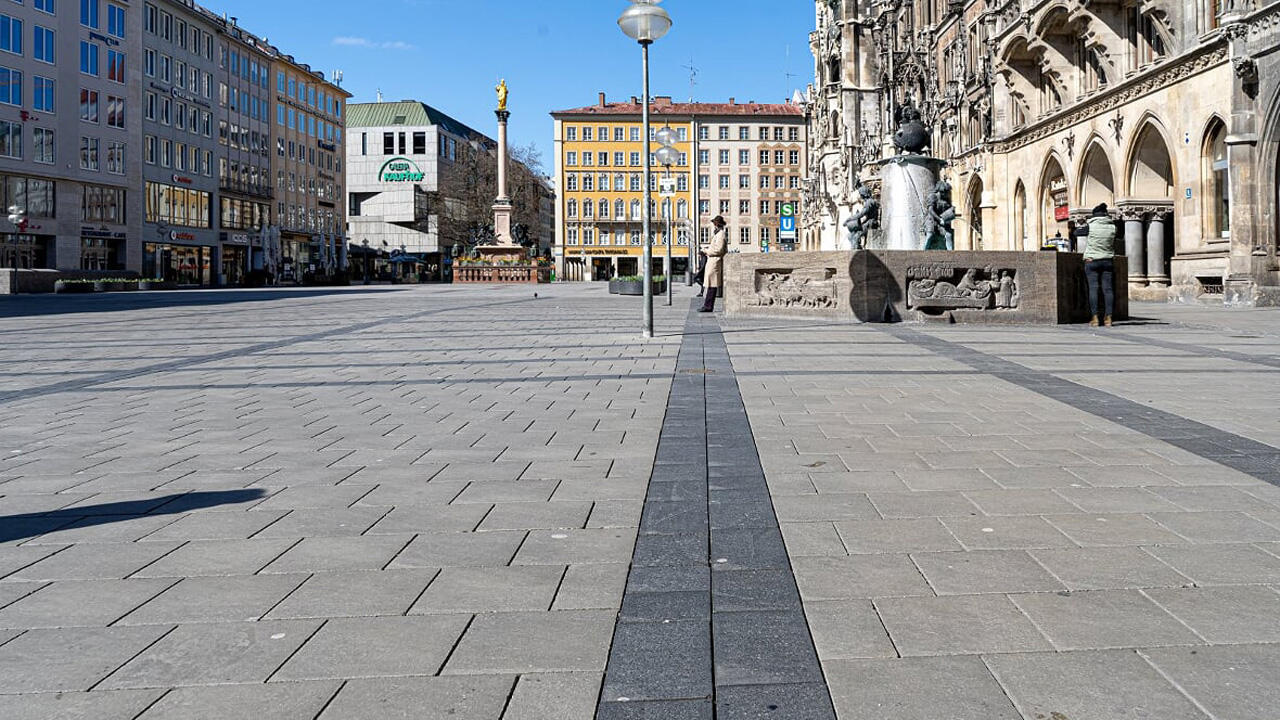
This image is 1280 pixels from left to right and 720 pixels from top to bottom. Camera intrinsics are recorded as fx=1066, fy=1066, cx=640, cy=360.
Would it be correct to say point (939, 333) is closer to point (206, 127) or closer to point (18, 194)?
point (18, 194)

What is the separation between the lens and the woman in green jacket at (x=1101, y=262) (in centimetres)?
1623

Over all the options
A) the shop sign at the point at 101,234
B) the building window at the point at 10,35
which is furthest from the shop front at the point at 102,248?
the building window at the point at 10,35

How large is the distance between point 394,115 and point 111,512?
111 metres

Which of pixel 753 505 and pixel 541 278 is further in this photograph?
pixel 541 278

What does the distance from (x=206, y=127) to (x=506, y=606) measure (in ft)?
255

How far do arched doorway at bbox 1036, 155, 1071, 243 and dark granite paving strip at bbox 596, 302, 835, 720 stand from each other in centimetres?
3231

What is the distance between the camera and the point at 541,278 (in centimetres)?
7031

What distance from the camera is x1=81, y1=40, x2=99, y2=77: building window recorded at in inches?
2329

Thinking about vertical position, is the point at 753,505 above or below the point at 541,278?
below

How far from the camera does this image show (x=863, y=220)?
19.0m

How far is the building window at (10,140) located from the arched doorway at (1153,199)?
2023 inches

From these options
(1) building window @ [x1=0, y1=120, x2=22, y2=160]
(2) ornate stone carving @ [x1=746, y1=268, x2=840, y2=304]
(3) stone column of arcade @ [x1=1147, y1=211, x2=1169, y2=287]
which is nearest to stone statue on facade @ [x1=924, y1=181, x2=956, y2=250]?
(2) ornate stone carving @ [x1=746, y1=268, x2=840, y2=304]

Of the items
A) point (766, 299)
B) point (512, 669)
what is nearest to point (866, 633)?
point (512, 669)

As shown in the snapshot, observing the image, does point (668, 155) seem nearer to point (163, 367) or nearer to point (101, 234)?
point (163, 367)
